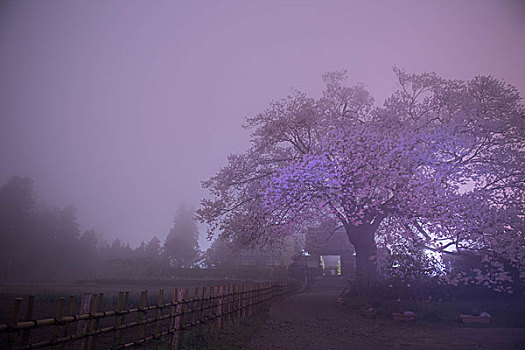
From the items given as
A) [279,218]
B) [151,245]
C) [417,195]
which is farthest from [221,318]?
[151,245]

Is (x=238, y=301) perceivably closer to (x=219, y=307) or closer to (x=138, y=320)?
(x=219, y=307)

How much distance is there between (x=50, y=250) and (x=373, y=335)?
58120 mm

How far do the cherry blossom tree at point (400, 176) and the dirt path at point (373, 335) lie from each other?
15.6 feet

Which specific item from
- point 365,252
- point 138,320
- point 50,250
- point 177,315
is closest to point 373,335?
point 177,315

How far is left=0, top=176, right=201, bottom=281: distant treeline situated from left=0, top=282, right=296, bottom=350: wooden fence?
4008 cm

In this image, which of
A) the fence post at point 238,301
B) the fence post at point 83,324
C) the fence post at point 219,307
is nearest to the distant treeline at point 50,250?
the fence post at point 238,301

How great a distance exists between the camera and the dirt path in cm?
984

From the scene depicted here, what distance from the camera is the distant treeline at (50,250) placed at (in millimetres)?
46875

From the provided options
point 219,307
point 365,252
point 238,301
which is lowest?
point 238,301

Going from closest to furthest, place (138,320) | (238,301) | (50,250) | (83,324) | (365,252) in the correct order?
(83,324)
(138,320)
(238,301)
(365,252)
(50,250)

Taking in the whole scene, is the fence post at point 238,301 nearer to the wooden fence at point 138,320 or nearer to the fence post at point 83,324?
the wooden fence at point 138,320

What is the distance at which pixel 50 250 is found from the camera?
52.8 m

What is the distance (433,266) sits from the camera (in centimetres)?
1691

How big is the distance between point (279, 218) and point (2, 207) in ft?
165
